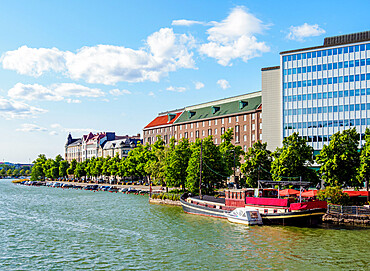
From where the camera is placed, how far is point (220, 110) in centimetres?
14100

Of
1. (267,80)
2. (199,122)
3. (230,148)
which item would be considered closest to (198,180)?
(230,148)

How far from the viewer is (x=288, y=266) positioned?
33562 millimetres

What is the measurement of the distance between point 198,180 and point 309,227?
3284cm

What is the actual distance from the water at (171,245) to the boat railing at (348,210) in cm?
591

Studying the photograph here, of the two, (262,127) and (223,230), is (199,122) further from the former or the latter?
(223,230)

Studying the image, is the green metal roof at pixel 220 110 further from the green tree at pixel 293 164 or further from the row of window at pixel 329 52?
the green tree at pixel 293 164

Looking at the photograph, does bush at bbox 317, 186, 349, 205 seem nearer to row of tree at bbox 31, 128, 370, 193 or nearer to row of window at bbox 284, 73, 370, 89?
row of tree at bbox 31, 128, 370, 193

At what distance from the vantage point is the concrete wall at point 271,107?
11044cm

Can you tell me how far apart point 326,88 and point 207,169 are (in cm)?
4174

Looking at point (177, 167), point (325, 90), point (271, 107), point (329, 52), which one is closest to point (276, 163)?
point (177, 167)

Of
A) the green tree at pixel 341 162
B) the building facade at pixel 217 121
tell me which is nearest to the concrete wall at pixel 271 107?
the building facade at pixel 217 121

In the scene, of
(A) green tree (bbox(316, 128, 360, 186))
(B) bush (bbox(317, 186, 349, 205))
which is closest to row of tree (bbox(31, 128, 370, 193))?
(A) green tree (bbox(316, 128, 360, 186))

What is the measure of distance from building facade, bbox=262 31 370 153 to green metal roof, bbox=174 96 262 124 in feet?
46.9

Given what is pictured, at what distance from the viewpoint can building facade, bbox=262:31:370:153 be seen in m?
98.2
